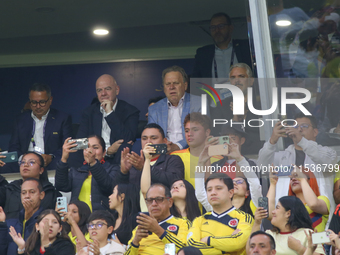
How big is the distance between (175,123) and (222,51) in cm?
97

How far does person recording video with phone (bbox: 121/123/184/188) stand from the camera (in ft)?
16.2

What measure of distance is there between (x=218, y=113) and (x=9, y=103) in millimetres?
5506

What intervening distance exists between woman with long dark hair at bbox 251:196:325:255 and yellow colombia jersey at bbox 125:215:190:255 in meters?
0.62

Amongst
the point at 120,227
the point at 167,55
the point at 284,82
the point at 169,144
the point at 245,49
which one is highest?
the point at 167,55

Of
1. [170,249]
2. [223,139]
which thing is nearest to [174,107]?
[223,139]

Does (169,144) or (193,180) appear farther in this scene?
(169,144)

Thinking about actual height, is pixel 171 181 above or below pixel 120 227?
above

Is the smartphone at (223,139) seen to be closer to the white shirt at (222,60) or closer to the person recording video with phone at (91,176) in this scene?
the person recording video with phone at (91,176)

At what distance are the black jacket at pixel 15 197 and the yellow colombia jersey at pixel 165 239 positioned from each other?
110 cm

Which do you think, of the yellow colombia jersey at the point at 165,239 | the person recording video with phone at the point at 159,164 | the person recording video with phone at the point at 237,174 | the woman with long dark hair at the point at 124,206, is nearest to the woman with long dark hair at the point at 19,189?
the woman with long dark hair at the point at 124,206

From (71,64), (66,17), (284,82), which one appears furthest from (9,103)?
(284,82)

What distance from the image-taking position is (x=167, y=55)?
928cm

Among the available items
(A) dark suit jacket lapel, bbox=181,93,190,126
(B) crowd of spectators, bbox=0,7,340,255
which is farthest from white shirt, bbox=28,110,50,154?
(A) dark suit jacket lapel, bbox=181,93,190,126

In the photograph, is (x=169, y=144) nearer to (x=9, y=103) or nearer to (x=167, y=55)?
(x=167, y=55)
